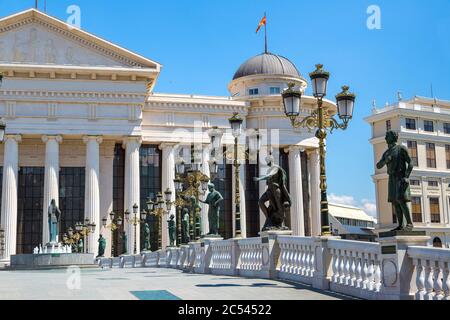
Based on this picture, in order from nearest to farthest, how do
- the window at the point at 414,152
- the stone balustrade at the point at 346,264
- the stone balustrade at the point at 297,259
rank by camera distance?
1. the stone balustrade at the point at 346,264
2. the stone balustrade at the point at 297,259
3. the window at the point at 414,152

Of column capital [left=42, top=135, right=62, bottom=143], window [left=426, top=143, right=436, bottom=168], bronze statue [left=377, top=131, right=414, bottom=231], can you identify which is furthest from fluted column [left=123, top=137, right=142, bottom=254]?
bronze statue [left=377, top=131, right=414, bottom=231]

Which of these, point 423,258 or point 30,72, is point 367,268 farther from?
point 30,72

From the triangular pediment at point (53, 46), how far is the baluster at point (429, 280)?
164 ft

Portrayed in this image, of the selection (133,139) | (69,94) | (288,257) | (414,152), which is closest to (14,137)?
(69,94)

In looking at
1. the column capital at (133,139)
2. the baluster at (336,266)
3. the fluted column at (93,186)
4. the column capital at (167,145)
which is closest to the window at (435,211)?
the column capital at (167,145)

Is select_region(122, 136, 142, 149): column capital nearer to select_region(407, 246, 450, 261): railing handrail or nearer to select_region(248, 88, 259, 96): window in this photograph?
select_region(248, 88, 259, 96): window

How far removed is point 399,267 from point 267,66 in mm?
62572

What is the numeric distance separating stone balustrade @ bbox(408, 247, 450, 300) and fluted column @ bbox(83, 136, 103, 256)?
1868 inches

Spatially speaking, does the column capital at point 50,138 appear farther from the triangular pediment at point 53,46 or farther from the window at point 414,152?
the window at point 414,152

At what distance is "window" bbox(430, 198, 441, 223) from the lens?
72.4 metres

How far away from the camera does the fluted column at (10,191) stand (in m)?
54.6

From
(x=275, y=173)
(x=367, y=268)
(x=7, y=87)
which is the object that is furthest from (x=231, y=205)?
(x=367, y=268)
